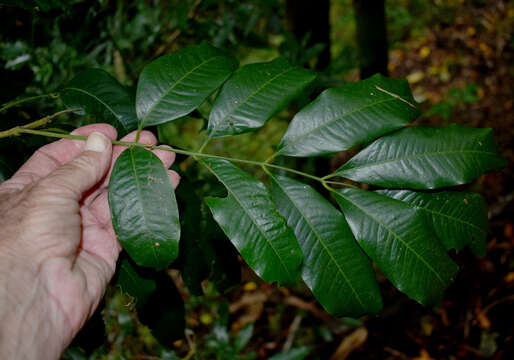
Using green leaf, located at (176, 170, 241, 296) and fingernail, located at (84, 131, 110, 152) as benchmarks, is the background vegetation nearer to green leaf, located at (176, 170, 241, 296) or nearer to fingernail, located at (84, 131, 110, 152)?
green leaf, located at (176, 170, 241, 296)

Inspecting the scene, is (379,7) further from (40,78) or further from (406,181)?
(40,78)

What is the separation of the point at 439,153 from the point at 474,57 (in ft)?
10.9

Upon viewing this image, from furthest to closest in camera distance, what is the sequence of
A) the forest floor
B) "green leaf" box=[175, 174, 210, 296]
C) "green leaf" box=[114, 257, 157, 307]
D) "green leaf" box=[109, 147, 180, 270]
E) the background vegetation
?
the forest floor → the background vegetation → "green leaf" box=[175, 174, 210, 296] → "green leaf" box=[114, 257, 157, 307] → "green leaf" box=[109, 147, 180, 270]

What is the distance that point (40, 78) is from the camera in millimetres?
1701

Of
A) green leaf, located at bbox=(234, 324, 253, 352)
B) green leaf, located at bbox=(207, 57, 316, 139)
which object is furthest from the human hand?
green leaf, located at bbox=(234, 324, 253, 352)

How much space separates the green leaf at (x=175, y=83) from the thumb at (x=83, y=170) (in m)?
0.15

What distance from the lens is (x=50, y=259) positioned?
93 centimetres

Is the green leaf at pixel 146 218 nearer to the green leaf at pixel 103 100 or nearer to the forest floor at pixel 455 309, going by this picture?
the green leaf at pixel 103 100

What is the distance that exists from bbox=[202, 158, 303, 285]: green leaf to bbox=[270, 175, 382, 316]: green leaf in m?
0.04

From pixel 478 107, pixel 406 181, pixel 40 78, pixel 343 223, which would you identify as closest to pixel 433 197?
pixel 406 181

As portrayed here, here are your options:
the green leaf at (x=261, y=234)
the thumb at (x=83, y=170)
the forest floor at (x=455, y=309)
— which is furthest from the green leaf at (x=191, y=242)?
the forest floor at (x=455, y=309)

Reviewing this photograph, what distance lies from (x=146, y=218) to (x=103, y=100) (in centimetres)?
42

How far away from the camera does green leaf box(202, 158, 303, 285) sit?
0.81 m

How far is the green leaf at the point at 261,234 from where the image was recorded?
2.65ft
